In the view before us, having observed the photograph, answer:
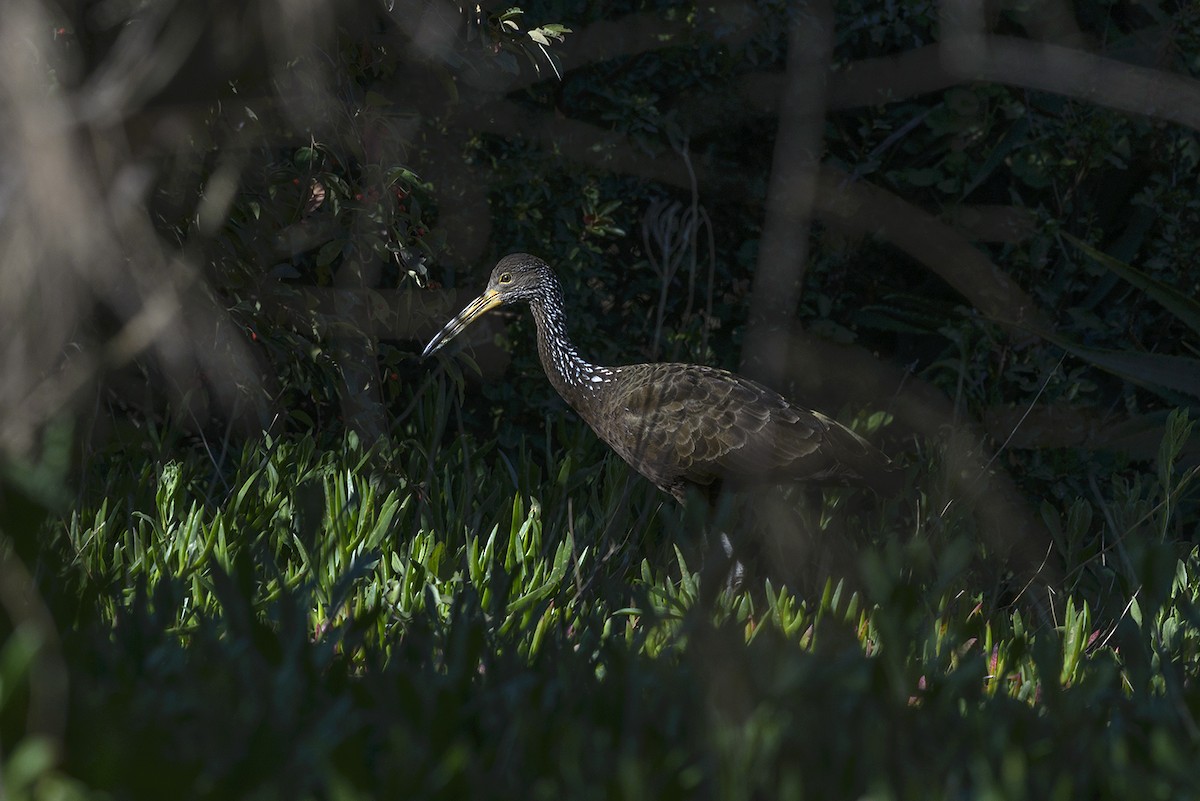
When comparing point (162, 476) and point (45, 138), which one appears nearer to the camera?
point (45, 138)

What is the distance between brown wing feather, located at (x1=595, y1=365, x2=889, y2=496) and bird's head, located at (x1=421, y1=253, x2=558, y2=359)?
0.84 metres

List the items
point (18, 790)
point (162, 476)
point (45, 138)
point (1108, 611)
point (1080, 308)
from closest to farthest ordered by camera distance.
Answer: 1. point (45, 138)
2. point (18, 790)
3. point (1108, 611)
4. point (162, 476)
5. point (1080, 308)

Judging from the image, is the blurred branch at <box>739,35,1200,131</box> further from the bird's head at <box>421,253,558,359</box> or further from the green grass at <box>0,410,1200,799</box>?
the bird's head at <box>421,253,558,359</box>

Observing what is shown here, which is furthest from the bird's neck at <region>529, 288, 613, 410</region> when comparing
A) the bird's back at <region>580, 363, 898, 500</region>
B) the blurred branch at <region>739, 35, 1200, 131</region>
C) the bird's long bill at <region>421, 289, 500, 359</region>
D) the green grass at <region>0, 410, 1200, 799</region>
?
the green grass at <region>0, 410, 1200, 799</region>

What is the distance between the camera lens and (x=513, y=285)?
19.6 ft

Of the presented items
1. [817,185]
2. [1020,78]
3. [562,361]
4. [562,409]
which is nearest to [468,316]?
[562,361]

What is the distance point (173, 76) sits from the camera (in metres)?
1.46

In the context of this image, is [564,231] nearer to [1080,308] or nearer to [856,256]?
[856,256]

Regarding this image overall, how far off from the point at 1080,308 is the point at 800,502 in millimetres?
1730

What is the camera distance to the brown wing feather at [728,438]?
5273 millimetres

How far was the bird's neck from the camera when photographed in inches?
224

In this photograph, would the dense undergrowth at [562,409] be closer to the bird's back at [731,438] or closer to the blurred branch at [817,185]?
the blurred branch at [817,185]

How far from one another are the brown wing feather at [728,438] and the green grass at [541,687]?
1.23 m

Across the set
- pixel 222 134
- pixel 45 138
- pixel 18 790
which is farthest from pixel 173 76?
pixel 222 134
